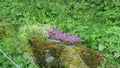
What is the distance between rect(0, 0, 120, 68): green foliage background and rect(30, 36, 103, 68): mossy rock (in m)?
0.40

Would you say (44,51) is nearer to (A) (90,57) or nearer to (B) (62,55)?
(B) (62,55)

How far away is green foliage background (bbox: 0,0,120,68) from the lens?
6.64 m

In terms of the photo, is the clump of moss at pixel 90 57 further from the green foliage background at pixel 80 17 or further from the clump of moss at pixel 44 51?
the clump of moss at pixel 44 51

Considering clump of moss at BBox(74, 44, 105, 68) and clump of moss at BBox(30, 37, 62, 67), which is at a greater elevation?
clump of moss at BBox(30, 37, 62, 67)

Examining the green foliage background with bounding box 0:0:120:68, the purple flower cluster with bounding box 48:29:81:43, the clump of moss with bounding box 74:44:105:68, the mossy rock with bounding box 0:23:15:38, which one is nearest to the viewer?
the clump of moss with bounding box 74:44:105:68

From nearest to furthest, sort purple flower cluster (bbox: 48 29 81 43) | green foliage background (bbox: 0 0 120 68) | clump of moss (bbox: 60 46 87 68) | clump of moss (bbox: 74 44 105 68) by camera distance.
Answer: clump of moss (bbox: 60 46 87 68), clump of moss (bbox: 74 44 105 68), purple flower cluster (bbox: 48 29 81 43), green foliage background (bbox: 0 0 120 68)

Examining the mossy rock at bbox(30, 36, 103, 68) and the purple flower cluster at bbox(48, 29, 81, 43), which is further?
the purple flower cluster at bbox(48, 29, 81, 43)

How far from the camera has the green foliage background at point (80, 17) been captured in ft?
21.8

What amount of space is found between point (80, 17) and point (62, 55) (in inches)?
97.0

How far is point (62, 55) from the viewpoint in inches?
215

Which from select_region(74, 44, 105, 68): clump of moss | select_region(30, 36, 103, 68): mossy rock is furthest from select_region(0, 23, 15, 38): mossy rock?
select_region(74, 44, 105, 68): clump of moss

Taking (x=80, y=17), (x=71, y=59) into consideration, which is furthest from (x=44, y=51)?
(x=80, y=17)

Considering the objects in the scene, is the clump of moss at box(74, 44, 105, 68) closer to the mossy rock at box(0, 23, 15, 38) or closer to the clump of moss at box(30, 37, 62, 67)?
the clump of moss at box(30, 37, 62, 67)

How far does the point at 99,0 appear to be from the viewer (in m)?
8.43
